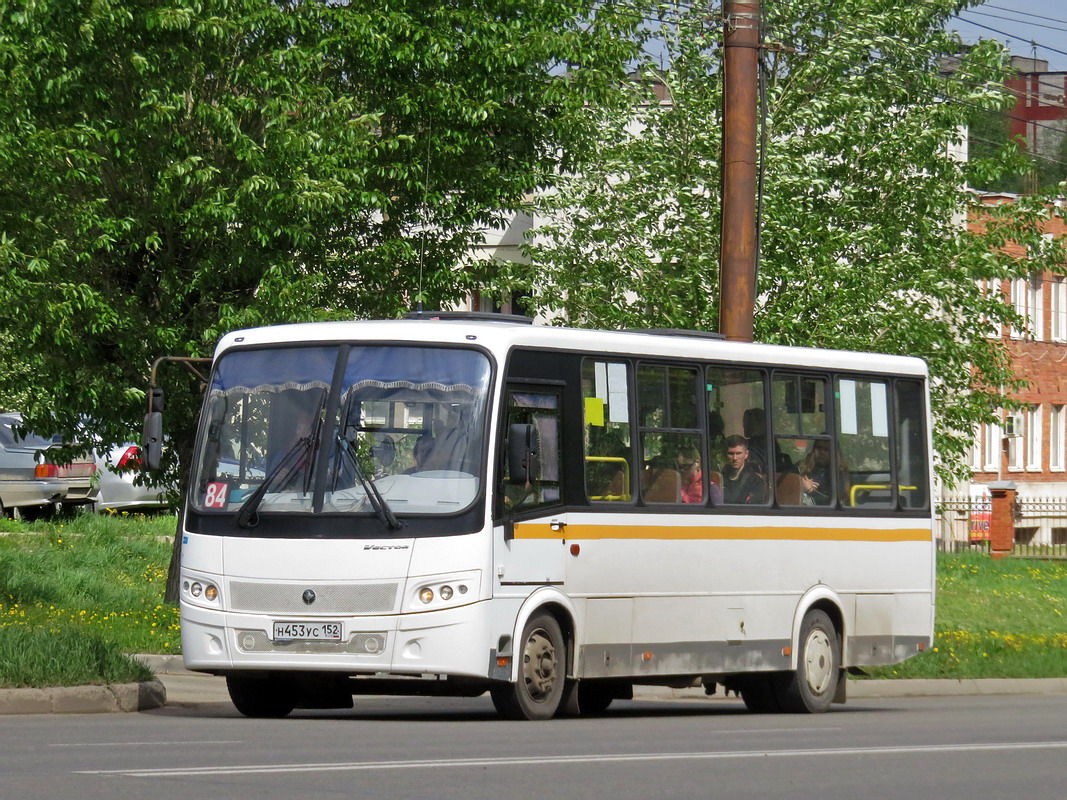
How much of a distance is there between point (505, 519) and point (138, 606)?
8.76 meters

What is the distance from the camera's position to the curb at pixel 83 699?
13.8 meters

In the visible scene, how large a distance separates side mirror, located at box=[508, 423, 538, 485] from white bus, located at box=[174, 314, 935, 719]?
1cm

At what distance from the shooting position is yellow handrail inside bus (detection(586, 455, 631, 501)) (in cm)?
1485

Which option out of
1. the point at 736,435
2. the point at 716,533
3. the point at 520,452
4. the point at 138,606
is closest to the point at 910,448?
the point at 736,435

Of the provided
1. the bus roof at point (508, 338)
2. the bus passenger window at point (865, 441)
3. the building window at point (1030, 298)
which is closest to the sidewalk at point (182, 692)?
the bus roof at point (508, 338)

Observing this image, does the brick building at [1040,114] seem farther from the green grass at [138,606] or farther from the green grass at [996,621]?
the green grass at [138,606]

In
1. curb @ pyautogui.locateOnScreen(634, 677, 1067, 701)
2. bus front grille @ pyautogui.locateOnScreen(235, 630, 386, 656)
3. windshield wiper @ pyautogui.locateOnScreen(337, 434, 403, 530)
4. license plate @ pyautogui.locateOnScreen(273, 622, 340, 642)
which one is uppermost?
windshield wiper @ pyautogui.locateOnScreen(337, 434, 403, 530)

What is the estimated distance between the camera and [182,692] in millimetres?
16391

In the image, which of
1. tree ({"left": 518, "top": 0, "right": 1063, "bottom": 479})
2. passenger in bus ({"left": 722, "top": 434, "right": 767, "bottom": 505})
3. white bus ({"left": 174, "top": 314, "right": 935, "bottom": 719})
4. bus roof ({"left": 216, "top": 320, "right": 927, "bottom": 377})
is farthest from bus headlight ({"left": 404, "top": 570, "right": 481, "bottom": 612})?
tree ({"left": 518, "top": 0, "right": 1063, "bottom": 479})

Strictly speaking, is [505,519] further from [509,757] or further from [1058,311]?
[1058,311]

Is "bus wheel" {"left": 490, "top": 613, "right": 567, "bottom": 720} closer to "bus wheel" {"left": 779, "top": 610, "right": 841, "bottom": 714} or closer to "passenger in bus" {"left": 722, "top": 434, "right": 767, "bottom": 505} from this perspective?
"passenger in bus" {"left": 722, "top": 434, "right": 767, "bottom": 505}

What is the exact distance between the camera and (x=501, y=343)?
556 inches

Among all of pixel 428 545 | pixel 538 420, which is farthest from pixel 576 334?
pixel 428 545

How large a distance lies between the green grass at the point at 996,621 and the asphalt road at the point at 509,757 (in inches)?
225
